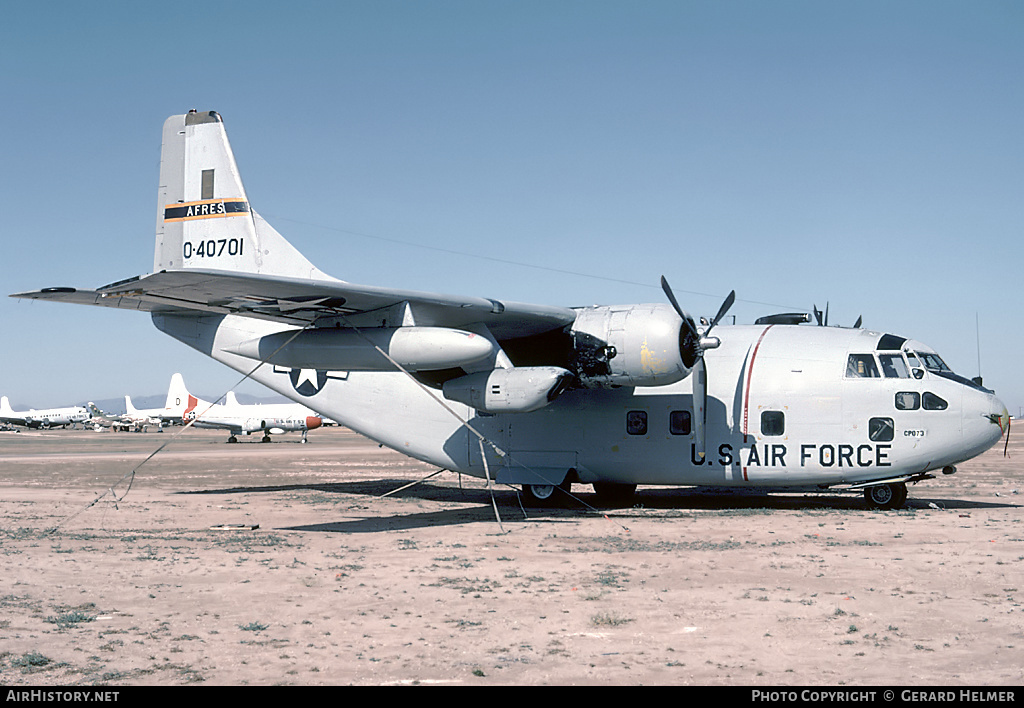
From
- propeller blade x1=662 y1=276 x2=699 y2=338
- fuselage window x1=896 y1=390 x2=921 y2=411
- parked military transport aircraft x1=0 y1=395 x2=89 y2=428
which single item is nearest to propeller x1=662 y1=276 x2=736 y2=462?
propeller blade x1=662 y1=276 x2=699 y2=338

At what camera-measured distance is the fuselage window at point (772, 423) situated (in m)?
16.7

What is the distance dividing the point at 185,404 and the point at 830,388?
71.7m

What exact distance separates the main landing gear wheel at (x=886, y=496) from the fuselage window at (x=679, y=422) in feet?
13.2

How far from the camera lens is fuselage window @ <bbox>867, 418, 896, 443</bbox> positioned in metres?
16.2

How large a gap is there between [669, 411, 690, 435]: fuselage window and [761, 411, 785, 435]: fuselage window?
Result: 146 cm

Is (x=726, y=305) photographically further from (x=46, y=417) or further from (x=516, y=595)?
(x=46, y=417)

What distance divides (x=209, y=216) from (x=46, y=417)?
113 metres

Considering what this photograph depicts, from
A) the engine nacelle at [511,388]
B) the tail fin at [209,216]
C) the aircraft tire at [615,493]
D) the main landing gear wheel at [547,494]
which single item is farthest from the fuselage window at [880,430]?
the tail fin at [209,216]

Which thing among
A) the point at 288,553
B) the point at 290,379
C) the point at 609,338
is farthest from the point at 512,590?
the point at 290,379

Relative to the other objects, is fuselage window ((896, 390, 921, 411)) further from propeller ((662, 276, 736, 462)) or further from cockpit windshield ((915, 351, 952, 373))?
propeller ((662, 276, 736, 462))

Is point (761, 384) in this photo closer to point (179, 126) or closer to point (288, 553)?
point (288, 553)

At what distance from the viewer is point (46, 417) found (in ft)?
384

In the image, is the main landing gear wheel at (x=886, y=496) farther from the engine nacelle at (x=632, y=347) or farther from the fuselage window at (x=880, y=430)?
the engine nacelle at (x=632, y=347)

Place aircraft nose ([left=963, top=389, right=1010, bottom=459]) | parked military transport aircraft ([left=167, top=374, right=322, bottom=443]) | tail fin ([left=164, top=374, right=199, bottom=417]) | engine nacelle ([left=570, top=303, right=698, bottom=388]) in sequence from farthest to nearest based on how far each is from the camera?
tail fin ([left=164, top=374, right=199, bottom=417])
parked military transport aircraft ([left=167, top=374, right=322, bottom=443])
aircraft nose ([left=963, top=389, right=1010, bottom=459])
engine nacelle ([left=570, top=303, right=698, bottom=388])
